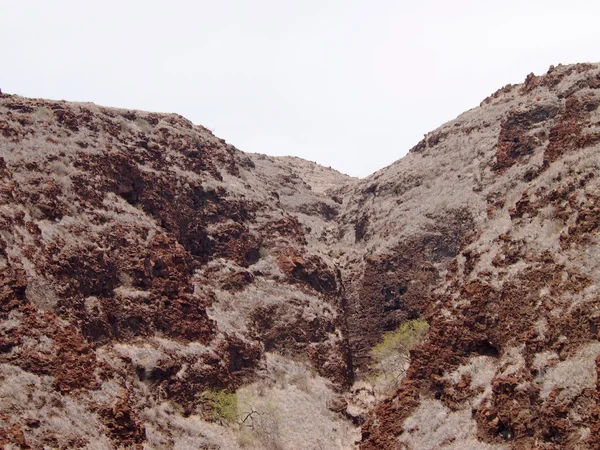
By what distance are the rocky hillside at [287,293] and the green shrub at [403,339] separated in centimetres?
24

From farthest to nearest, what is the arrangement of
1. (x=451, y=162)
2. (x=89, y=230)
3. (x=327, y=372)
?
(x=451, y=162) < (x=327, y=372) < (x=89, y=230)

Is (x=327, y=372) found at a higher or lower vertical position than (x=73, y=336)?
lower

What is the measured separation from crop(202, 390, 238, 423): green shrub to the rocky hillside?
147mm

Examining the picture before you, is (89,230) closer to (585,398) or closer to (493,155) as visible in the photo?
(585,398)

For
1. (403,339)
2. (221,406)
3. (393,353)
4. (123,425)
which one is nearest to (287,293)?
(393,353)

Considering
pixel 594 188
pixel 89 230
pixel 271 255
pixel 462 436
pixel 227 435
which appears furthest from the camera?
pixel 271 255

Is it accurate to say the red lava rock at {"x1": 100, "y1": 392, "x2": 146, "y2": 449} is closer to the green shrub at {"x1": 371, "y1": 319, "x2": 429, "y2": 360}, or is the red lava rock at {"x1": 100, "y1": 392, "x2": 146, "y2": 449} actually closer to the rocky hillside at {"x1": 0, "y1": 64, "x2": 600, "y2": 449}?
the rocky hillside at {"x1": 0, "y1": 64, "x2": 600, "y2": 449}

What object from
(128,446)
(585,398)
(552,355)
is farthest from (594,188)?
(128,446)

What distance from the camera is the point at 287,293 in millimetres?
56094

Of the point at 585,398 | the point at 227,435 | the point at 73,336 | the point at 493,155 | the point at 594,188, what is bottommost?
the point at 227,435

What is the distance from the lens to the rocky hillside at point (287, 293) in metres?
30.8

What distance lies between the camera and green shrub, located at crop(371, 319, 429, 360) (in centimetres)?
5153

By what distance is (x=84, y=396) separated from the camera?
31781 mm

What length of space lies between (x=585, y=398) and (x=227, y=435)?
73.7ft
